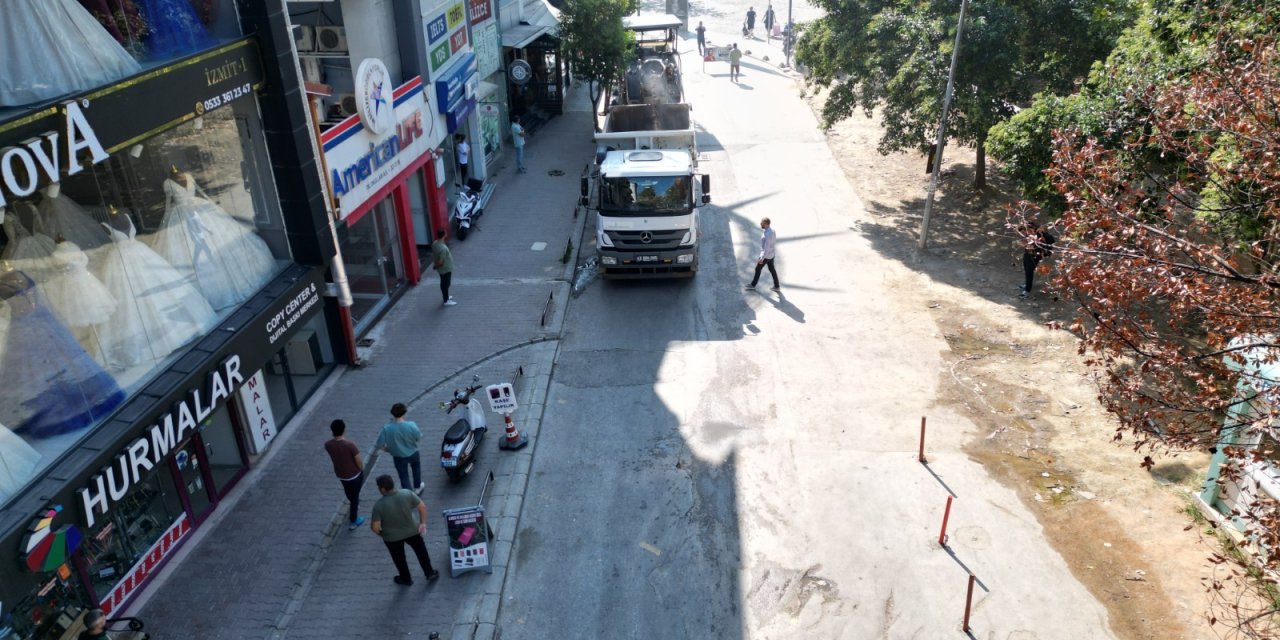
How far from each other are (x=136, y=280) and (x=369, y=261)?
24.3ft

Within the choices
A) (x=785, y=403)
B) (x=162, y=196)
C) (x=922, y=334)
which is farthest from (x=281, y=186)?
(x=922, y=334)

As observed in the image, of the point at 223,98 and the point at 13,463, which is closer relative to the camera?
the point at 13,463

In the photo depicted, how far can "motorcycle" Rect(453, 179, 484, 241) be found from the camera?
2130 centimetres

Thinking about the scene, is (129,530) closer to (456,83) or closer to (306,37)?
(306,37)

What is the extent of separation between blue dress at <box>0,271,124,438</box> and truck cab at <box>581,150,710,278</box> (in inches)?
418

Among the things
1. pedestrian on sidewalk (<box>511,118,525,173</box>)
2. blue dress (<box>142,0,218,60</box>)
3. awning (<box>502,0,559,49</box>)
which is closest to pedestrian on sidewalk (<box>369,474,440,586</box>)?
blue dress (<box>142,0,218,60</box>)

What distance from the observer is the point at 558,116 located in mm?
33344

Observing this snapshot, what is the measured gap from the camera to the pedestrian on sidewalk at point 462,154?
2300cm

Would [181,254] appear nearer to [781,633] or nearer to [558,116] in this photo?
[781,633]

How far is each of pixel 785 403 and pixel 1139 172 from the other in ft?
19.8

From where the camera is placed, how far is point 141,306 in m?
10.2

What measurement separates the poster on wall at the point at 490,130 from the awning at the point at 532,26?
87.6 inches

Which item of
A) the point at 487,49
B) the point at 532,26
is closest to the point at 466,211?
the point at 487,49

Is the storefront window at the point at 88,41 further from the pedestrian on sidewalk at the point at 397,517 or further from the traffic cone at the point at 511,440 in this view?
the traffic cone at the point at 511,440
